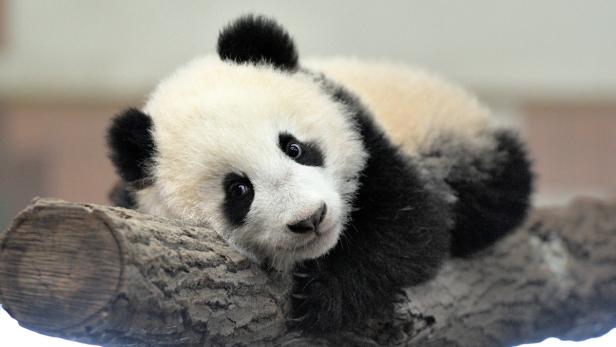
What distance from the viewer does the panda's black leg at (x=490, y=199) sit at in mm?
3105

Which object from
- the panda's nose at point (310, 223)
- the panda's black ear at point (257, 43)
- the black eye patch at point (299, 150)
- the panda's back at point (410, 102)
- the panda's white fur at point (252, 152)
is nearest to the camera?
the panda's nose at point (310, 223)

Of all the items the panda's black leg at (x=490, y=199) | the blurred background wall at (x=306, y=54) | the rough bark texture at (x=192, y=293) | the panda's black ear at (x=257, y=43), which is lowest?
the rough bark texture at (x=192, y=293)

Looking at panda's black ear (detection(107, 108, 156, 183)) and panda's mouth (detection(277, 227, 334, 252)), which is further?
panda's black ear (detection(107, 108, 156, 183))

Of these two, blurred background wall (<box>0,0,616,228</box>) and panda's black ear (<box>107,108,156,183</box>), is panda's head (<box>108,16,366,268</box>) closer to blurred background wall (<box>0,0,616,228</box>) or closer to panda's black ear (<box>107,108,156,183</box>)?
panda's black ear (<box>107,108,156,183</box>)

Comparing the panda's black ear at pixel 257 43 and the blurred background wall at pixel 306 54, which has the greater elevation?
the blurred background wall at pixel 306 54

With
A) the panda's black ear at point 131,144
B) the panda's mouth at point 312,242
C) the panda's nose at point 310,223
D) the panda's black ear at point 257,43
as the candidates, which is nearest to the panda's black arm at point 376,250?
the panda's mouth at point 312,242

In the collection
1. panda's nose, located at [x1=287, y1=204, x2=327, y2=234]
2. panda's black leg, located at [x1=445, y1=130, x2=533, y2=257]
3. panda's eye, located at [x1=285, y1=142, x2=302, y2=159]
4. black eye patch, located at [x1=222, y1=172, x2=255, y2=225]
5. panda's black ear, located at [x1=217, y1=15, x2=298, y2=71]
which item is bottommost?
panda's nose, located at [x1=287, y1=204, x2=327, y2=234]

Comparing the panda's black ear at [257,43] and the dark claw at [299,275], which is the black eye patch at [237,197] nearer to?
the dark claw at [299,275]

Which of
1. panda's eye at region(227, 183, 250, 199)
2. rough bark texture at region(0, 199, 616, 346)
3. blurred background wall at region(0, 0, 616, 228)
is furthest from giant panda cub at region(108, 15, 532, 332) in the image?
blurred background wall at region(0, 0, 616, 228)

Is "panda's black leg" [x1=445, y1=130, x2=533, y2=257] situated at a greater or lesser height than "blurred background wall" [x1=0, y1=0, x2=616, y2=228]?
lesser

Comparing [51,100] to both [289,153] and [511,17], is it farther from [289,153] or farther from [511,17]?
[289,153]

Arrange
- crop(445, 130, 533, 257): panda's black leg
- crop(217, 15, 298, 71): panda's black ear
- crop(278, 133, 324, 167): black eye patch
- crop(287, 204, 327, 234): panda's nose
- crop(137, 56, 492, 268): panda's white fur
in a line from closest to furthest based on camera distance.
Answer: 1. crop(287, 204, 327, 234): panda's nose
2. crop(137, 56, 492, 268): panda's white fur
3. crop(278, 133, 324, 167): black eye patch
4. crop(217, 15, 298, 71): panda's black ear
5. crop(445, 130, 533, 257): panda's black leg

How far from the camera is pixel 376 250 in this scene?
2.54 metres

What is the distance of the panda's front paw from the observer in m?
2.33
